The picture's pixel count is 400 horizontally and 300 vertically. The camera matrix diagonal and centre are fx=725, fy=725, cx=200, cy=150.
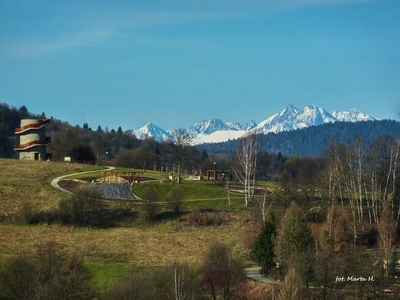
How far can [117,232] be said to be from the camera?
59.4 metres

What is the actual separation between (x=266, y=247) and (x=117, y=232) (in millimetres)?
18734

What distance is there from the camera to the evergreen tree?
1700 inches

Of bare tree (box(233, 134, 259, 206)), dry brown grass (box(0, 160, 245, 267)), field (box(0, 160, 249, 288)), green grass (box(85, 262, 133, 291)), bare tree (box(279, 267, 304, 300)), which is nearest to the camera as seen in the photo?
bare tree (box(279, 267, 304, 300))

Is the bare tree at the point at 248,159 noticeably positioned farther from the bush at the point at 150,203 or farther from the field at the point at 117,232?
the bush at the point at 150,203

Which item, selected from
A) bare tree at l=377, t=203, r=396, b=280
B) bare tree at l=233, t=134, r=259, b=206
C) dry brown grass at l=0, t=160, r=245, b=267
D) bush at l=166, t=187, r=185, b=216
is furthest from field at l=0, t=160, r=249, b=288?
bare tree at l=377, t=203, r=396, b=280

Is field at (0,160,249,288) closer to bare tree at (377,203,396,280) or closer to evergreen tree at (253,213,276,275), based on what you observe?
evergreen tree at (253,213,276,275)

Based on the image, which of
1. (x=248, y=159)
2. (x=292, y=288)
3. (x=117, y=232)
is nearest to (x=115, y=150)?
(x=248, y=159)

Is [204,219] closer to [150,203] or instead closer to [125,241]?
[150,203]

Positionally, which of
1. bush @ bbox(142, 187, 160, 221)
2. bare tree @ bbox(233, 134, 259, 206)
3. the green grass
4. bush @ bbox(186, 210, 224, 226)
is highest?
bare tree @ bbox(233, 134, 259, 206)

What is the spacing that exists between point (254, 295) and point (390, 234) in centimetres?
1090

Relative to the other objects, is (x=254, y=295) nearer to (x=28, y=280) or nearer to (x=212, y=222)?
(x=28, y=280)

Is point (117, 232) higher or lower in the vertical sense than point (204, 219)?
lower

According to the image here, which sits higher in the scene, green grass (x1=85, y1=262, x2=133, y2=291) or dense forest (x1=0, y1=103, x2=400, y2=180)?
dense forest (x1=0, y1=103, x2=400, y2=180)

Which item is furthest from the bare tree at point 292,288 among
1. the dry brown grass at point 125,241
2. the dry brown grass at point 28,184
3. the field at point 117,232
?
the dry brown grass at point 28,184
